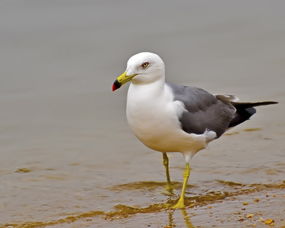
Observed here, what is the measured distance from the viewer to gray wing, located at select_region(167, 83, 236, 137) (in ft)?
24.7

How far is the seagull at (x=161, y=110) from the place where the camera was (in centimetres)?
722

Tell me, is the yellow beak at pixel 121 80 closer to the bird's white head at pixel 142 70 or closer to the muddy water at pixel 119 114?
the bird's white head at pixel 142 70

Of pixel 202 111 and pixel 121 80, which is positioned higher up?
pixel 121 80

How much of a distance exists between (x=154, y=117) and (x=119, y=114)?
3761 millimetres

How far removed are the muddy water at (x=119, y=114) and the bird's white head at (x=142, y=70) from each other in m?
1.17

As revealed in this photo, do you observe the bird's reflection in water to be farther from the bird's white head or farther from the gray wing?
the bird's white head

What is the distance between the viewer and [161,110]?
7.23 metres

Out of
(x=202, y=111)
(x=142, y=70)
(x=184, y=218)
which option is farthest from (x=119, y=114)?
(x=184, y=218)

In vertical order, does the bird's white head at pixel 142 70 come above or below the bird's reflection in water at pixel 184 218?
above

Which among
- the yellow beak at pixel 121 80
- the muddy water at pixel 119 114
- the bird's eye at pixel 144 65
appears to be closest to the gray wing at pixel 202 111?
the bird's eye at pixel 144 65

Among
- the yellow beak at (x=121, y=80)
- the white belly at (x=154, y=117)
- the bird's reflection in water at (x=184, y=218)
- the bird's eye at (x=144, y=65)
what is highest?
the bird's eye at (x=144, y=65)

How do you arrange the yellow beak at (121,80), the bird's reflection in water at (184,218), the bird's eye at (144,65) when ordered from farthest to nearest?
1. the bird's eye at (144,65)
2. the yellow beak at (121,80)
3. the bird's reflection in water at (184,218)

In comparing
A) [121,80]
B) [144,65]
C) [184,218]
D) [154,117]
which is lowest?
[184,218]

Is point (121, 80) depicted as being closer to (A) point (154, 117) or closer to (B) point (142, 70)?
(B) point (142, 70)
